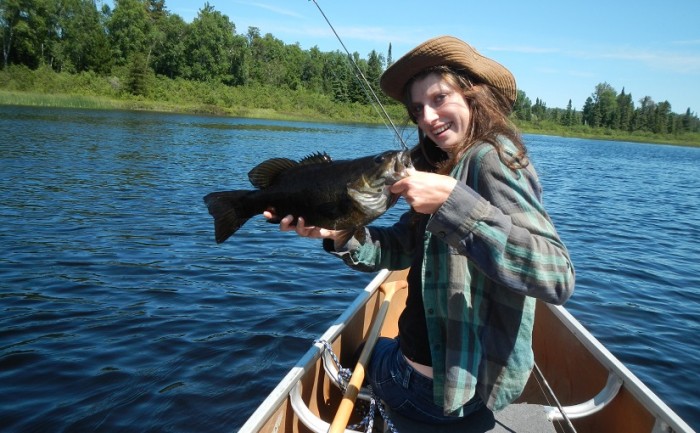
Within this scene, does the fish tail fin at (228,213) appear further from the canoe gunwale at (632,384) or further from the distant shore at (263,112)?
the distant shore at (263,112)

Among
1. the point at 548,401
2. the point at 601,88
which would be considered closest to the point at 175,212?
the point at 548,401

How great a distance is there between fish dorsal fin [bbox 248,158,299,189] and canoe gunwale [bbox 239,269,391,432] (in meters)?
1.35

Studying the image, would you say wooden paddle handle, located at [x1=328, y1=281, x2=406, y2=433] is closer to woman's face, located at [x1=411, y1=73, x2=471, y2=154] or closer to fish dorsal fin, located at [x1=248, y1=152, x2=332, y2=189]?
fish dorsal fin, located at [x1=248, y1=152, x2=332, y2=189]

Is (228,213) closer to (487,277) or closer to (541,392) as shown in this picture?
(487,277)

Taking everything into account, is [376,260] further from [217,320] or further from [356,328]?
[217,320]

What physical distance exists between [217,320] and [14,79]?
68386 mm

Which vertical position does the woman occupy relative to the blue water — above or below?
above

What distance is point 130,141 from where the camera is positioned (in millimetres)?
30312

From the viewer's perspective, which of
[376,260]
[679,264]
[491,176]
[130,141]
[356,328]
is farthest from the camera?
[130,141]

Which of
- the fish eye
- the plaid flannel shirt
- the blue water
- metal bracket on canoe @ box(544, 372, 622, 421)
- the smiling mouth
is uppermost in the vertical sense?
the smiling mouth

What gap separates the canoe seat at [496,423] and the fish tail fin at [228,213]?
5.20ft

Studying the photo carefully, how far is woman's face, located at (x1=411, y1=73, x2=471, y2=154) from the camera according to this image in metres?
2.92

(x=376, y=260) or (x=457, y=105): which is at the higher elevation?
(x=457, y=105)

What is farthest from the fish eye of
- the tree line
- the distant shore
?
the tree line
